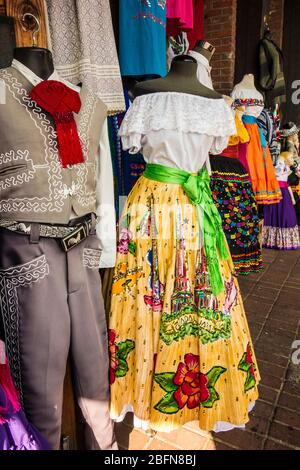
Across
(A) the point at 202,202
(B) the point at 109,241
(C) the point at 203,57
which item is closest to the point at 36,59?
(B) the point at 109,241

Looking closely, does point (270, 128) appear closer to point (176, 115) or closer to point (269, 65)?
point (269, 65)

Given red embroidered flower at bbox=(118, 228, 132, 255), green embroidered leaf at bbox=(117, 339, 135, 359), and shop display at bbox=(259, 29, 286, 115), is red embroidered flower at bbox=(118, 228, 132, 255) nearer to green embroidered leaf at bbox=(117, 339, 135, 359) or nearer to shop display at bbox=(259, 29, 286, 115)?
green embroidered leaf at bbox=(117, 339, 135, 359)

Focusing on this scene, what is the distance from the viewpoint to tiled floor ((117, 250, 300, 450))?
5.94 feet

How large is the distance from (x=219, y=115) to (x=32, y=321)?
1254 millimetres

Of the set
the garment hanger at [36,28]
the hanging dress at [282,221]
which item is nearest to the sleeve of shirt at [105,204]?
the garment hanger at [36,28]

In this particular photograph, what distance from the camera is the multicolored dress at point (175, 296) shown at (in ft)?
5.63

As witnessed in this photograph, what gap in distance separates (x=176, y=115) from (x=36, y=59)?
658 mm

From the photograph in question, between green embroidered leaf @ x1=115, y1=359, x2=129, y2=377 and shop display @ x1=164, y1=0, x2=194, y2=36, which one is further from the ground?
shop display @ x1=164, y1=0, x2=194, y2=36

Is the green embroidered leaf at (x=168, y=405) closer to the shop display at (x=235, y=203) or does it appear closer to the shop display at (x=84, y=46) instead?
the shop display at (x=84, y=46)

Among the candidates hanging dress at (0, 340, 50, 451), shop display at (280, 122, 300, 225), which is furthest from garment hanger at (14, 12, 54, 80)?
shop display at (280, 122, 300, 225)

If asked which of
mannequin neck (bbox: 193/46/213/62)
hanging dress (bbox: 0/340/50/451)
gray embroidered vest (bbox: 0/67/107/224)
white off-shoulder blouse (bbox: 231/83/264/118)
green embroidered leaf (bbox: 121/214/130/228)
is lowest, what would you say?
hanging dress (bbox: 0/340/50/451)

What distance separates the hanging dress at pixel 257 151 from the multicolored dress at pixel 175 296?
2.26 m

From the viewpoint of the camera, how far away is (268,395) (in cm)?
217

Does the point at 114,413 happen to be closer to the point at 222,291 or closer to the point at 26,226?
the point at 222,291
